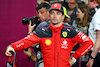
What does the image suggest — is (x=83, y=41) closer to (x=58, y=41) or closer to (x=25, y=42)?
(x=58, y=41)

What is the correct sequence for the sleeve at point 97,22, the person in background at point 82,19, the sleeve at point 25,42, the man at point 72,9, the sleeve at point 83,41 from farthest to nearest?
the man at point 72,9, the person in background at point 82,19, the sleeve at point 97,22, the sleeve at point 83,41, the sleeve at point 25,42

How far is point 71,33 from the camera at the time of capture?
95.3 inches

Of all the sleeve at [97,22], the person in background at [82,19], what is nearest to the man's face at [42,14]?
the person in background at [82,19]

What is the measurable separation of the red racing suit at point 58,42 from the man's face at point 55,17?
3.2 inches

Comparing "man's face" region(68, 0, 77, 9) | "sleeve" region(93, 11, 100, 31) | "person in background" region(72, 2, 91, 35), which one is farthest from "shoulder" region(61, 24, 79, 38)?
"man's face" region(68, 0, 77, 9)

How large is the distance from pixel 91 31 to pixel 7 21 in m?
2.49

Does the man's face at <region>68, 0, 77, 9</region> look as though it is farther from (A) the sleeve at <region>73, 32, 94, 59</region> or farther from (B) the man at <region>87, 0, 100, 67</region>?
(A) the sleeve at <region>73, 32, 94, 59</region>

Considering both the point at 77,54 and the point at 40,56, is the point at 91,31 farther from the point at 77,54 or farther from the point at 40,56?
the point at 40,56

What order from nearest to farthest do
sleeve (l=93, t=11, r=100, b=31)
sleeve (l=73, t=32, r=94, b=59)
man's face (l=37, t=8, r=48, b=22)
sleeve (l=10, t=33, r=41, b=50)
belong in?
sleeve (l=10, t=33, r=41, b=50) < sleeve (l=73, t=32, r=94, b=59) < sleeve (l=93, t=11, r=100, b=31) < man's face (l=37, t=8, r=48, b=22)

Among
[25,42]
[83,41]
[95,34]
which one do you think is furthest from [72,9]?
[25,42]

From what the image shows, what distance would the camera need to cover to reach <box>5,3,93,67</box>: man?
2365mm

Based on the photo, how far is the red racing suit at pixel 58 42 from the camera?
2363 millimetres

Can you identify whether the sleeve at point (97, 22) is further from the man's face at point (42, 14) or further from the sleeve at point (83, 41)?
the man's face at point (42, 14)

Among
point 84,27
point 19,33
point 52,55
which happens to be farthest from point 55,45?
point 19,33
